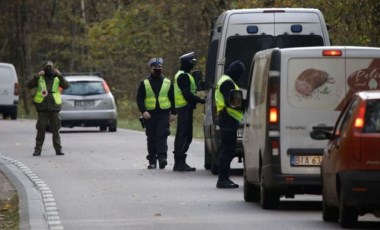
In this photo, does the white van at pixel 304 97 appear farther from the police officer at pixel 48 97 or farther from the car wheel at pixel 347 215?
the police officer at pixel 48 97

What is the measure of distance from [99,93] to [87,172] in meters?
16.3

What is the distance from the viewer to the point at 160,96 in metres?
24.7

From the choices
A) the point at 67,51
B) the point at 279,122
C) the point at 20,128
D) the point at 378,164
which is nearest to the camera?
the point at 378,164

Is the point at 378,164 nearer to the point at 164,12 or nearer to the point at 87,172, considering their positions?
the point at 87,172

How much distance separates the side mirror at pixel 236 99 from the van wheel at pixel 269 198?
2.30 metres

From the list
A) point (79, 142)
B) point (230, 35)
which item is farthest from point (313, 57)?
point (79, 142)

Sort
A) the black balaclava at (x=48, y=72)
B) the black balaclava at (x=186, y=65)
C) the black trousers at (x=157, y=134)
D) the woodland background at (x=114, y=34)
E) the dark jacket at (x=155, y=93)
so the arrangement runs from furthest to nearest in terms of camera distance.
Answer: the woodland background at (x=114, y=34) < the black balaclava at (x=48, y=72) < the dark jacket at (x=155, y=93) < the black trousers at (x=157, y=134) < the black balaclava at (x=186, y=65)

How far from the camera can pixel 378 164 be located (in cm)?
1367

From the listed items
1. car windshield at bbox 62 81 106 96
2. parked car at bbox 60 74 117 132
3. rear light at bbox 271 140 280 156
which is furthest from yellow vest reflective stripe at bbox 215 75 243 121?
car windshield at bbox 62 81 106 96

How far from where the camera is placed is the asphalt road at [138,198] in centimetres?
1502

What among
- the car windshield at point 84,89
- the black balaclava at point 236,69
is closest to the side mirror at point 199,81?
the black balaclava at point 236,69

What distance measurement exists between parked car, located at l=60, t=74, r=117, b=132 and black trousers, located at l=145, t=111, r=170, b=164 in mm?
14830

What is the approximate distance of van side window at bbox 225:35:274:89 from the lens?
22.1 metres

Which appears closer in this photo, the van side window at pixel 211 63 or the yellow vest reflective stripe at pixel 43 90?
the van side window at pixel 211 63
